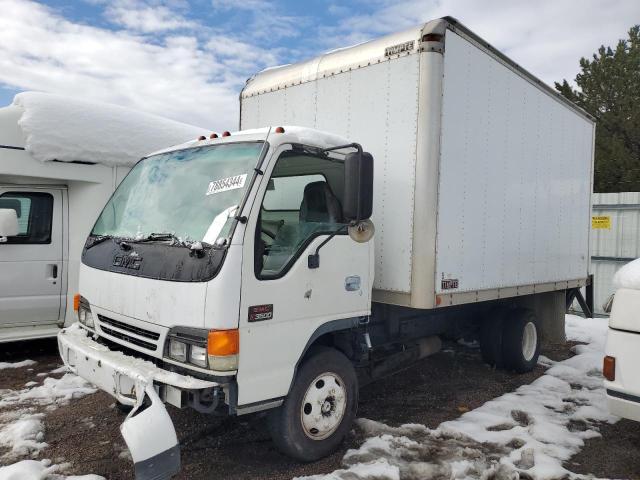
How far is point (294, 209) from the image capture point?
14.1 ft

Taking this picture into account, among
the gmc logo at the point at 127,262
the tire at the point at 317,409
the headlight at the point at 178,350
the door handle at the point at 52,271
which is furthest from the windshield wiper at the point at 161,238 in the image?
the door handle at the point at 52,271

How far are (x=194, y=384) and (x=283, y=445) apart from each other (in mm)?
936

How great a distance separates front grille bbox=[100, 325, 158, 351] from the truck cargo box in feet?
6.52

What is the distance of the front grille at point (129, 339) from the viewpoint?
3.62 m

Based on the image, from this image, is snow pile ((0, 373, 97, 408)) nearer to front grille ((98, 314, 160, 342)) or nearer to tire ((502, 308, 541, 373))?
front grille ((98, 314, 160, 342))

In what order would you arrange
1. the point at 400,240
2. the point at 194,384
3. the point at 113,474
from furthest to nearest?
the point at 400,240 → the point at 113,474 → the point at 194,384

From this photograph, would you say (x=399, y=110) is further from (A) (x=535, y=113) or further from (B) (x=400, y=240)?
(A) (x=535, y=113)

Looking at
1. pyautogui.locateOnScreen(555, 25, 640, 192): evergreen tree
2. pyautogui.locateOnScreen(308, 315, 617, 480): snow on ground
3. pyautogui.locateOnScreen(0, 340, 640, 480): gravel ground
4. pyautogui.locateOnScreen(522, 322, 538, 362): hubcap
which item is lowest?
pyautogui.locateOnScreen(0, 340, 640, 480): gravel ground

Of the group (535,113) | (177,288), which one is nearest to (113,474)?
(177,288)

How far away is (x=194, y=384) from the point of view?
10.7ft

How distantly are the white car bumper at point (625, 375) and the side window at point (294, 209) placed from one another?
230 centimetres

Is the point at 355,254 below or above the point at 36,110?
below

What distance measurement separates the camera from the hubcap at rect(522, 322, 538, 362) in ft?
22.0

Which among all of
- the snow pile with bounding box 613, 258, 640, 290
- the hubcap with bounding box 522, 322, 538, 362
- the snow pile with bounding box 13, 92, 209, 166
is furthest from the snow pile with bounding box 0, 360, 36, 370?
the snow pile with bounding box 613, 258, 640, 290
